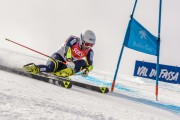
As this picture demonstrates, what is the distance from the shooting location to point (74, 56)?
7.02 meters

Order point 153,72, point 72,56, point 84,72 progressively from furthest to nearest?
point 153,72 → point 72,56 → point 84,72

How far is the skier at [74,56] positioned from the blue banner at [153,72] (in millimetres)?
2932

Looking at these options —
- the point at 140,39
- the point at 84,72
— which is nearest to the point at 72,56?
the point at 84,72

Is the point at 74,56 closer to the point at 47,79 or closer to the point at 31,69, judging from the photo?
the point at 31,69

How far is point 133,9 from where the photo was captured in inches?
290

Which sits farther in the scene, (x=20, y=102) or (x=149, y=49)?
(x=149, y=49)

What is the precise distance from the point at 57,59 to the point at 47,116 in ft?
15.6

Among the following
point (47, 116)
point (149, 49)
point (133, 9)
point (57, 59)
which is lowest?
point (47, 116)

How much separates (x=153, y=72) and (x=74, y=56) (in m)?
3.26

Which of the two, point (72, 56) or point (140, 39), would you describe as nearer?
point (140, 39)

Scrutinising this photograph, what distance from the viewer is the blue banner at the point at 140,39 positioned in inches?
270

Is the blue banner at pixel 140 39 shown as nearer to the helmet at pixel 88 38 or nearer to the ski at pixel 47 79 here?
the helmet at pixel 88 38

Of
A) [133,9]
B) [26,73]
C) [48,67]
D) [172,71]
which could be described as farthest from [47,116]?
[172,71]

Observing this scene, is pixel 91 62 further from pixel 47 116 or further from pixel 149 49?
pixel 47 116
